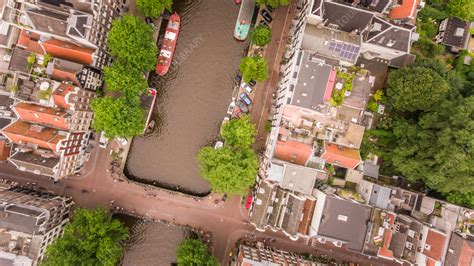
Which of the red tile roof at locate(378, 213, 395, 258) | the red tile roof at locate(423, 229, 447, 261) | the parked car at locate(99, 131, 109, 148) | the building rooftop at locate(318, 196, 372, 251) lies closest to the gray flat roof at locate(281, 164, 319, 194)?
the building rooftop at locate(318, 196, 372, 251)

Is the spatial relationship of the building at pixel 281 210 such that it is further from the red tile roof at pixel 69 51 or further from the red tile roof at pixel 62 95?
the red tile roof at pixel 69 51

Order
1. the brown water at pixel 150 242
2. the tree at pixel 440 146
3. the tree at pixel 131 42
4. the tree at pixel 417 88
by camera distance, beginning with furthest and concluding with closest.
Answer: the brown water at pixel 150 242
the tree at pixel 417 88
the tree at pixel 131 42
the tree at pixel 440 146

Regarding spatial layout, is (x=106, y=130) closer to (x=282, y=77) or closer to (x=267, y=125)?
(x=267, y=125)

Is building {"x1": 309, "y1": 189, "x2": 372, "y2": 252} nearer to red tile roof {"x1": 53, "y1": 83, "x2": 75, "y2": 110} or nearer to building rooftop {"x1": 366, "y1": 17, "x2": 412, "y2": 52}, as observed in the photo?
building rooftop {"x1": 366, "y1": 17, "x2": 412, "y2": 52}

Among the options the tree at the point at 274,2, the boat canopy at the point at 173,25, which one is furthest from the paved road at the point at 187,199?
the boat canopy at the point at 173,25

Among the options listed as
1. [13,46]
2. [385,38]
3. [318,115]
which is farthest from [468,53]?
[13,46]
